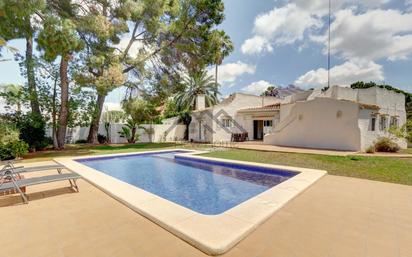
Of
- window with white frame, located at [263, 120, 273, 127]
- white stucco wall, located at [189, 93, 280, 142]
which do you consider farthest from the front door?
white stucco wall, located at [189, 93, 280, 142]

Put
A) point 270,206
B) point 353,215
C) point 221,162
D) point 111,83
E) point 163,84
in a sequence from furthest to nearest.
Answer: point 163,84
point 111,83
point 221,162
point 270,206
point 353,215

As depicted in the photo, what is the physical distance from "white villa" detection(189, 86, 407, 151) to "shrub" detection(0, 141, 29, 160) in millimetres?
18325

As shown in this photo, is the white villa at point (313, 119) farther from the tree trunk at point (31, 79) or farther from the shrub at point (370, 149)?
the tree trunk at point (31, 79)

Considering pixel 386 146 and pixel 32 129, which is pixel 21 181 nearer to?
pixel 32 129

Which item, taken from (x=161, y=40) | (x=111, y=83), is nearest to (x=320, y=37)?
(x=161, y=40)

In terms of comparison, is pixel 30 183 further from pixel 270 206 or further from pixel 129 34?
pixel 129 34

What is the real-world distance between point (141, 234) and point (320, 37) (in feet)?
112

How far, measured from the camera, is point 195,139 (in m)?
29.5

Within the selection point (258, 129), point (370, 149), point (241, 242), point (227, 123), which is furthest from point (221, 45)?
point (241, 242)

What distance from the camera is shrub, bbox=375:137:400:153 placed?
17172mm

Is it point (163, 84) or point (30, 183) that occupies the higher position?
point (163, 84)

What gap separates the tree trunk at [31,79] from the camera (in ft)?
63.3

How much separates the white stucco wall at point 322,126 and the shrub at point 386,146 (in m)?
2.17

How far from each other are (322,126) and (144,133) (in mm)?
21373
